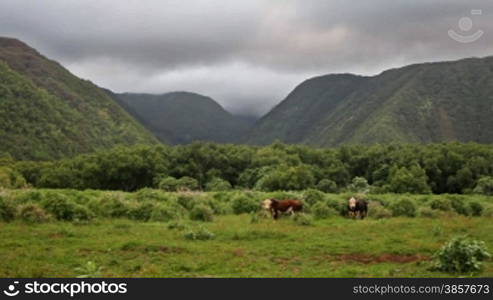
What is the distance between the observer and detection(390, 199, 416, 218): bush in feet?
94.4

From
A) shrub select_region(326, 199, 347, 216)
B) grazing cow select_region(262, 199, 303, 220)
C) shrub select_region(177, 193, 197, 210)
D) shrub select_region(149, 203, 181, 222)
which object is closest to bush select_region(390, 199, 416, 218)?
shrub select_region(326, 199, 347, 216)

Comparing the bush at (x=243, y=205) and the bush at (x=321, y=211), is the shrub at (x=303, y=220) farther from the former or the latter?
the bush at (x=243, y=205)

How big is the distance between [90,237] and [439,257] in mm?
12847

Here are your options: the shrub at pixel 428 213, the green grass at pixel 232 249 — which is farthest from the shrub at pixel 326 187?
the green grass at pixel 232 249

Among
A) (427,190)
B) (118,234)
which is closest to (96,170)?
(427,190)

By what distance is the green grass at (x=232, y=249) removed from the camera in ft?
45.0

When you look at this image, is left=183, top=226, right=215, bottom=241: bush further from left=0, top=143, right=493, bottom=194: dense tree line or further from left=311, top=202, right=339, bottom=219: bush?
left=0, top=143, right=493, bottom=194: dense tree line

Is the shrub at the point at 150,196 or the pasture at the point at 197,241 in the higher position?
the shrub at the point at 150,196

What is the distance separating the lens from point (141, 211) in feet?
80.9

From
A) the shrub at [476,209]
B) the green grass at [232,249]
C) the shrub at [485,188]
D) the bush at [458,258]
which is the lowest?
the shrub at [485,188]

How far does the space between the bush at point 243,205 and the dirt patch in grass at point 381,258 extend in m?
13.5

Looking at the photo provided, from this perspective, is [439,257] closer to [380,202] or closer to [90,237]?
[90,237]

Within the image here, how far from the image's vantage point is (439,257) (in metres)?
14.4

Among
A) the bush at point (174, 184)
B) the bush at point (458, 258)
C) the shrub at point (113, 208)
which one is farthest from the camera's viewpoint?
the bush at point (174, 184)
